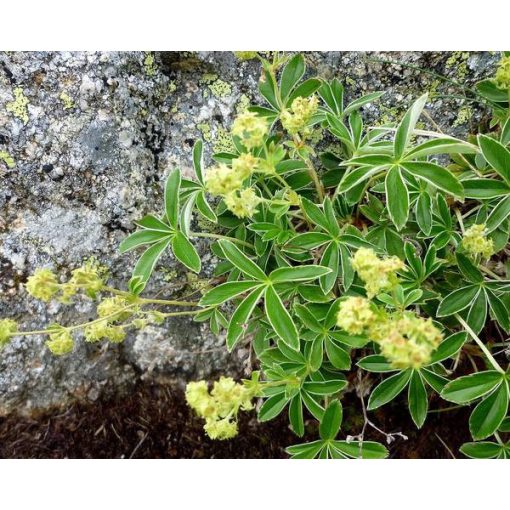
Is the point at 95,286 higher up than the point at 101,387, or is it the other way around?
the point at 95,286

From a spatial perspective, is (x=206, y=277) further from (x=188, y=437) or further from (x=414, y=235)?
(x=414, y=235)

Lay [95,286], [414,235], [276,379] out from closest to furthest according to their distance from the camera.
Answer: [95,286] < [276,379] < [414,235]

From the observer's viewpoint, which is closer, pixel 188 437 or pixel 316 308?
pixel 316 308

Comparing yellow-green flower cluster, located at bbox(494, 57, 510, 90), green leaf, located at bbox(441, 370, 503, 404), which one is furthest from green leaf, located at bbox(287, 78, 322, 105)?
green leaf, located at bbox(441, 370, 503, 404)

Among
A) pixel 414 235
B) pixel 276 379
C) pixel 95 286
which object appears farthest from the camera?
pixel 414 235

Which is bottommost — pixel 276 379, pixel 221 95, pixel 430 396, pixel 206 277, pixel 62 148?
pixel 430 396

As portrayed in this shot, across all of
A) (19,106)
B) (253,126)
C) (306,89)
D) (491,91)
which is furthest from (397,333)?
(19,106)

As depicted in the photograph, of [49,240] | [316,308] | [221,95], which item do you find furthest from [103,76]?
[316,308]

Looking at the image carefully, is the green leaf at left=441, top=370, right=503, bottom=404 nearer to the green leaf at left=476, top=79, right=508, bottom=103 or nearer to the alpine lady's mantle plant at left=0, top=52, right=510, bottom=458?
the alpine lady's mantle plant at left=0, top=52, right=510, bottom=458
